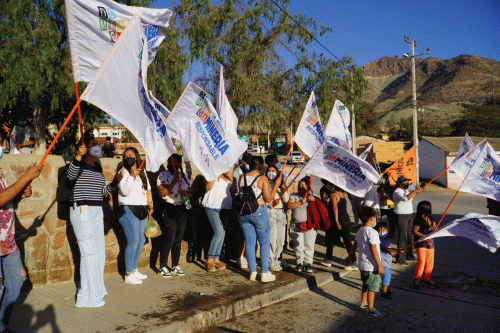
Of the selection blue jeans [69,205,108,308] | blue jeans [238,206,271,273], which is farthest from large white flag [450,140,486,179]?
blue jeans [69,205,108,308]

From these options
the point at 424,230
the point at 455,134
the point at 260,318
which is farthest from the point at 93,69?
the point at 455,134

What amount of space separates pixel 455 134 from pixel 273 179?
172ft

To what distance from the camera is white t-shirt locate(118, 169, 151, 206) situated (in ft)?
16.9

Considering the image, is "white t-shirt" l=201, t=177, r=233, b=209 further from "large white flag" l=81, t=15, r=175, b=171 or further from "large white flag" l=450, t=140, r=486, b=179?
"large white flag" l=450, t=140, r=486, b=179

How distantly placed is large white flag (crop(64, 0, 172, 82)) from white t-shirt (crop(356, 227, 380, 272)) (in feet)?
12.1

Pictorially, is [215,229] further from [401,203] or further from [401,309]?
[401,203]

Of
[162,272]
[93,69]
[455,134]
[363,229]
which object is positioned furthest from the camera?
[455,134]

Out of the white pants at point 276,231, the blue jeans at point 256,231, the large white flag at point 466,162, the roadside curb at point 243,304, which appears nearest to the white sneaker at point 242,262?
the white pants at point 276,231

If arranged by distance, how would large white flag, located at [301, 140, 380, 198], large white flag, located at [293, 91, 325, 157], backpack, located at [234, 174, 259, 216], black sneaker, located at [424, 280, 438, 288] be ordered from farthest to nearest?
large white flag, located at [293, 91, 325, 157], large white flag, located at [301, 140, 380, 198], black sneaker, located at [424, 280, 438, 288], backpack, located at [234, 174, 259, 216]

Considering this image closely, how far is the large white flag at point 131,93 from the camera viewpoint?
354 centimetres

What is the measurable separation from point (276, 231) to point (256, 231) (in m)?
0.68

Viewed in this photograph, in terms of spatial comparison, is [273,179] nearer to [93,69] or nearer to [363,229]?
[363,229]

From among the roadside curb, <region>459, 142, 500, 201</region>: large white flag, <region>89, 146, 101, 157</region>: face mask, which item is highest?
<region>459, 142, 500, 201</region>: large white flag

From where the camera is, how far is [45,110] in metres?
15.6
